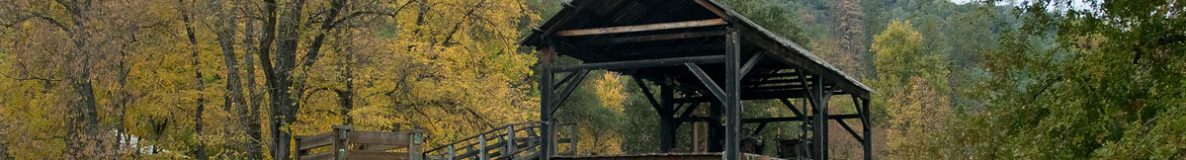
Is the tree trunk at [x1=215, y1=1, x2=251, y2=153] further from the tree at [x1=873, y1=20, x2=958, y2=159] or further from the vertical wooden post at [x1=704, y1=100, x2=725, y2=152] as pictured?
the tree at [x1=873, y1=20, x2=958, y2=159]

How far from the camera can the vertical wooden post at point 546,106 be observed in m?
23.9

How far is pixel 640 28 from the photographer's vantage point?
22.7 m

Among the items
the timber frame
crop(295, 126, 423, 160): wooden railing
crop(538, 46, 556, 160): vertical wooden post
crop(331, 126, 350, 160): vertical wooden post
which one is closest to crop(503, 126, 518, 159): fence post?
the timber frame

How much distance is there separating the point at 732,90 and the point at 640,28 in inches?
62.9

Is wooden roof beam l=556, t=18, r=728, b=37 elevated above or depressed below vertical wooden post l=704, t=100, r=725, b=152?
above

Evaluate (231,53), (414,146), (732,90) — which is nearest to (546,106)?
(414,146)

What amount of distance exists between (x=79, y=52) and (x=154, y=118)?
3991 mm

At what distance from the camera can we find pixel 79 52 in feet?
88.1

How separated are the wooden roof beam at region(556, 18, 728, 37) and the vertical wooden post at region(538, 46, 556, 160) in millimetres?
462

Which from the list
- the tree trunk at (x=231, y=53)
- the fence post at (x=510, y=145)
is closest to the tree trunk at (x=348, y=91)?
the tree trunk at (x=231, y=53)

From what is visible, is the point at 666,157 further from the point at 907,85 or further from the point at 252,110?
the point at 907,85

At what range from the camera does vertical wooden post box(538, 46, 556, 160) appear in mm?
23922

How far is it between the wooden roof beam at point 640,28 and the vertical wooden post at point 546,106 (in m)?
0.46

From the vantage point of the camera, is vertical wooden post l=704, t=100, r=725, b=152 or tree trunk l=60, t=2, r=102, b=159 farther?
vertical wooden post l=704, t=100, r=725, b=152
